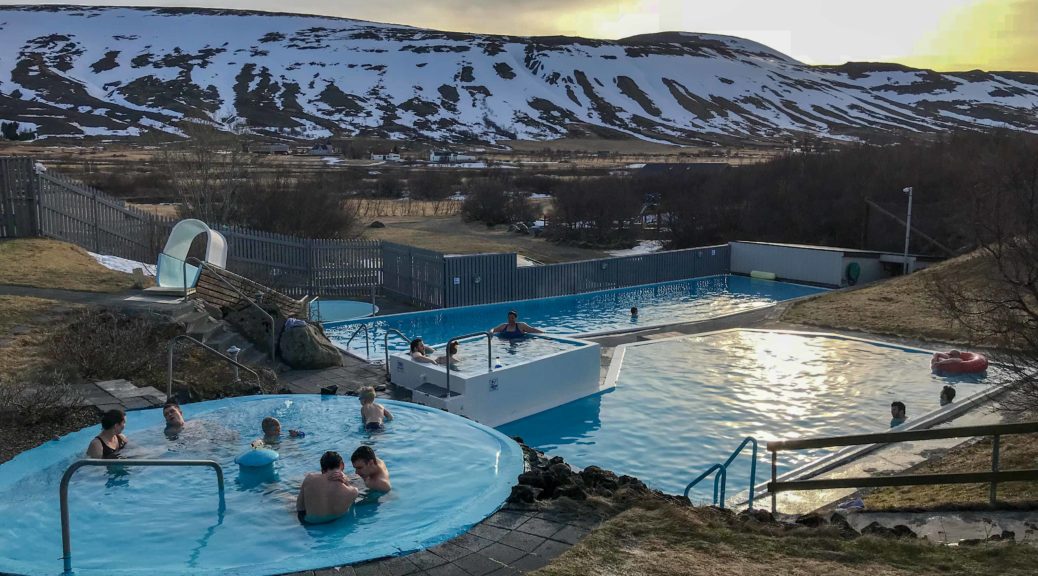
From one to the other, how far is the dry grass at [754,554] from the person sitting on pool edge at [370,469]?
261 centimetres

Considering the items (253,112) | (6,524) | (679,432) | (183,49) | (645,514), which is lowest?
(679,432)

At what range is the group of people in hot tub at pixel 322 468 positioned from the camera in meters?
7.17

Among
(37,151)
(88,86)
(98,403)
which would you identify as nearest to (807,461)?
(98,403)

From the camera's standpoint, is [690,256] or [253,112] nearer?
[690,256]

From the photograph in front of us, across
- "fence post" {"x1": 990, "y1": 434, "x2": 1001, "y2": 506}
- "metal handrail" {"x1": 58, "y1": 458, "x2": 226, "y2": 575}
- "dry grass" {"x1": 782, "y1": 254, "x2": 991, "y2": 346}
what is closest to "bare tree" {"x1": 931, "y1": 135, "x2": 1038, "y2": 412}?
"dry grass" {"x1": 782, "y1": 254, "x2": 991, "y2": 346}

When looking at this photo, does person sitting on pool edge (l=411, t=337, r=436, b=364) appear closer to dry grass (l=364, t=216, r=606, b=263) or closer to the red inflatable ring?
the red inflatable ring

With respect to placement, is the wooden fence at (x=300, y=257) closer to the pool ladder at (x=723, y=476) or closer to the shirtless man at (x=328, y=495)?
the pool ladder at (x=723, y=476)

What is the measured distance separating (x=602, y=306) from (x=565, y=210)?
13.4 metres

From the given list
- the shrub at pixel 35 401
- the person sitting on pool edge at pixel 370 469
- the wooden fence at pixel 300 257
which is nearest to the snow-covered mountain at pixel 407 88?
the wooden fence at pixel 300 257

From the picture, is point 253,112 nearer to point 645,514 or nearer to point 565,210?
point 565,210

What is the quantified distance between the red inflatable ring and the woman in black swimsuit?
13.4m

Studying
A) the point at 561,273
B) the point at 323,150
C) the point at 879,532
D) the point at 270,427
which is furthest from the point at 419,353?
the point at 323,150

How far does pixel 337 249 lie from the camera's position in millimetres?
21516

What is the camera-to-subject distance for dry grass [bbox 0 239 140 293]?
1425 centimetres
